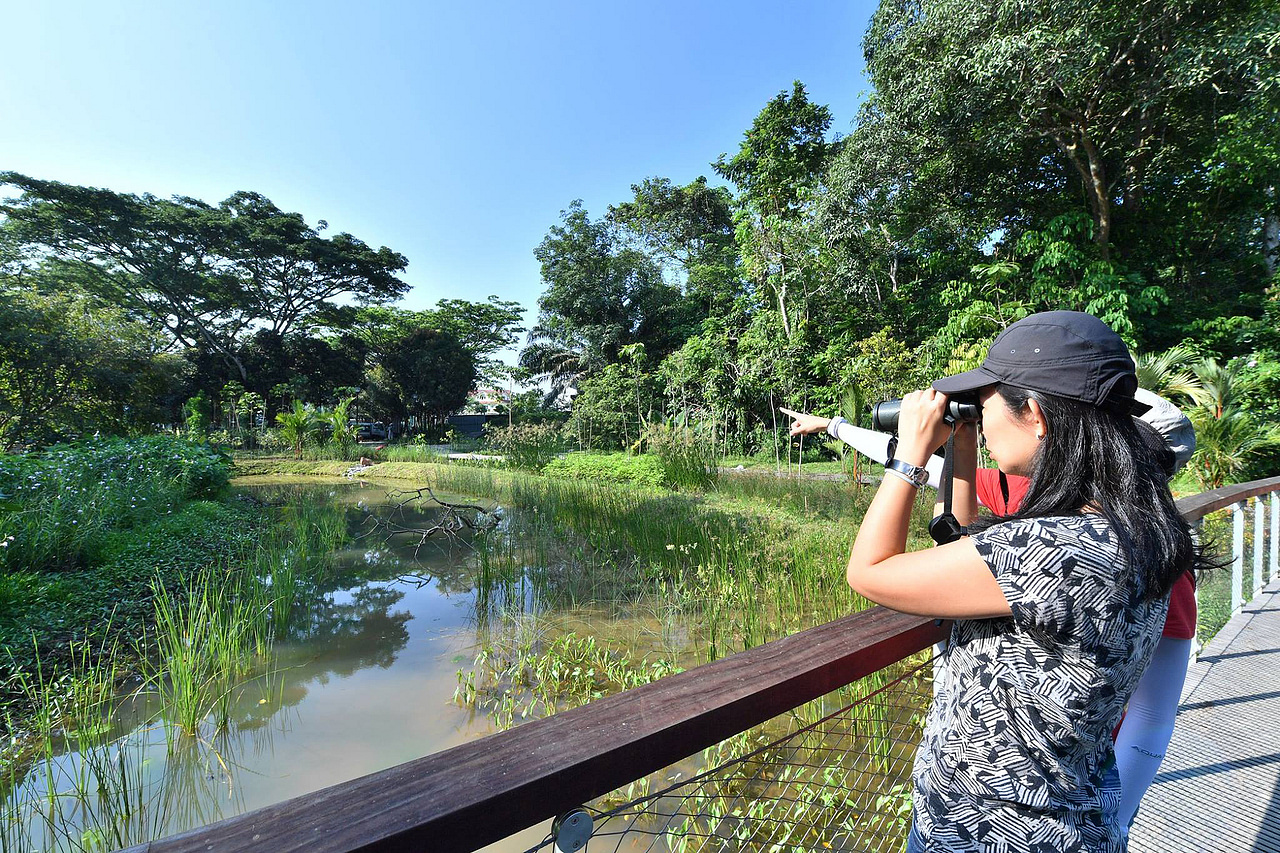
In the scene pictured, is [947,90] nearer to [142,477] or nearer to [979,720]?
[979,720]

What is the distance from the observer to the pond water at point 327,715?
1.93 metres

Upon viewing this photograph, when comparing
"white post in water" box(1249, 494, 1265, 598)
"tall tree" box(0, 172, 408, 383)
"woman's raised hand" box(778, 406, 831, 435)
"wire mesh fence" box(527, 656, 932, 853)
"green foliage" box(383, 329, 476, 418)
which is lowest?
"wire mesh fence" box(527, 656, 932, 853)

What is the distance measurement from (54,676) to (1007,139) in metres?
10.6

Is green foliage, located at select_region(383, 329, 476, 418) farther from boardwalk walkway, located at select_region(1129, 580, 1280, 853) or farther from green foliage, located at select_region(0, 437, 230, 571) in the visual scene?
boardwalk walkway, located at select_region(1129, 580, 1280, 853)

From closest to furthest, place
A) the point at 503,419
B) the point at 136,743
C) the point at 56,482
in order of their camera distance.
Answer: the point at 136,743, the point at 56,482, the point at 503,419

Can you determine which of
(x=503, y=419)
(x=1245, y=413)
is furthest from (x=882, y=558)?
(x=503, y=419)

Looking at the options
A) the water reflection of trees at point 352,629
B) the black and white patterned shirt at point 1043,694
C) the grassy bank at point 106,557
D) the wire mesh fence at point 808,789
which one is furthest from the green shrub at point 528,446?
the black and white patterned shirt at point 1043,694

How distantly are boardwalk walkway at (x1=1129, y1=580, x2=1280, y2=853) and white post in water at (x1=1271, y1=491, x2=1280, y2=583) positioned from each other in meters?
0.92

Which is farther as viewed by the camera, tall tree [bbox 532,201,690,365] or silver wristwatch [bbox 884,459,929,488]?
tall tree [bbox 532,201,690,365]

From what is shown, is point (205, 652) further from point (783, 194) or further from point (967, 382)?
point (783, 194)

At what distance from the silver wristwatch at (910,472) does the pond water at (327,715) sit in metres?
1.02

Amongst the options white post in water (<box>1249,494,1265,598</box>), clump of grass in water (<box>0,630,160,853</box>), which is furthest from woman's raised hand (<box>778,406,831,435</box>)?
white post in water (<box>1249,494,1265,598</box>)

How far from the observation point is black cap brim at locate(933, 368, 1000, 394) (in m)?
0.69

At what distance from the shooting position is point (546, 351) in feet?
55.5
